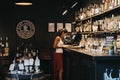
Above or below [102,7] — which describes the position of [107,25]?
below

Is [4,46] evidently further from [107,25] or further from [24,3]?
[107,25]

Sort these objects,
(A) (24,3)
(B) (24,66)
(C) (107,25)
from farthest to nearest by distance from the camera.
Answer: (A) (24,3), (B) (24,66), (C) (107,25)

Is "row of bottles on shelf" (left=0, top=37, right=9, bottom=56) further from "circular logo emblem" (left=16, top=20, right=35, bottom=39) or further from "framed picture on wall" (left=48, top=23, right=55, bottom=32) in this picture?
"framed picture on wall" (left=48, top=23, right=55, bottom=32)

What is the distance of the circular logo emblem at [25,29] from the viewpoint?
426 inches

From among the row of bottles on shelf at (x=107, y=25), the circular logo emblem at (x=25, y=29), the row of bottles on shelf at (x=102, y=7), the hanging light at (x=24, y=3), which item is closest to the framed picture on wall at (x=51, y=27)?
the circular logo emblem at (x=25, y=29)

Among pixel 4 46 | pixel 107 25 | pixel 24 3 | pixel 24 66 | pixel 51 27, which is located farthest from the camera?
pixel 51 27

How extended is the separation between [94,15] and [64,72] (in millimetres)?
2218

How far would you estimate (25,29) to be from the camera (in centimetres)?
1091

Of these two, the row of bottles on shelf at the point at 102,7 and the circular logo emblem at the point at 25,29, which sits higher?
the row of bottles on shelf at the point at 102,7

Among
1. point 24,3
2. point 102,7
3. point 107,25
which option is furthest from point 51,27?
point 107,25

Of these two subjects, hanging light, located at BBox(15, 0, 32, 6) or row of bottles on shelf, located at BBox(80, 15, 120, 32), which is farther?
hanging light, located at BBox(15, 0, 32, 6)

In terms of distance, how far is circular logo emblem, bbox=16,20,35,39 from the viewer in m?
10.8

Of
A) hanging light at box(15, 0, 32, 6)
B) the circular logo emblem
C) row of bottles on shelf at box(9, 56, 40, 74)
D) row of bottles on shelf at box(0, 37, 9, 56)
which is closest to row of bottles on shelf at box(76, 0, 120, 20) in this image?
row of bottles on shelf at box(9, 56, 40, 74)

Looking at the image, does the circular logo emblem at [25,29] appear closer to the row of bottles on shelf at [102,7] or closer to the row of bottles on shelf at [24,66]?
the row of bottles on shelf at [102,7]
